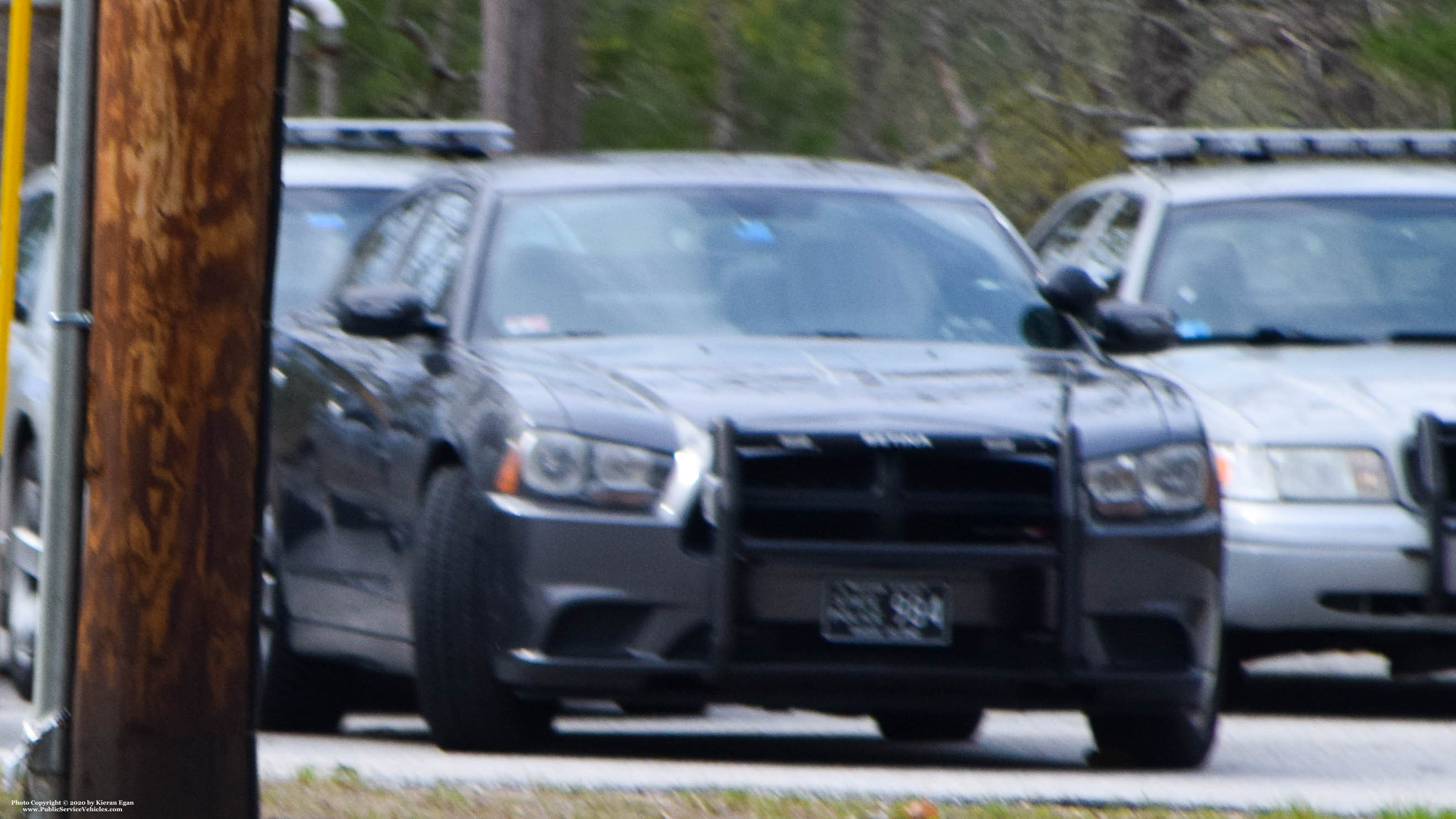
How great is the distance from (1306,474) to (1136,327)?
1.18 meters

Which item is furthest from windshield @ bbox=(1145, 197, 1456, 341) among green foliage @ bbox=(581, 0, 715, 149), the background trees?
green foliage @ bbox=(581, 0, 715, 149)

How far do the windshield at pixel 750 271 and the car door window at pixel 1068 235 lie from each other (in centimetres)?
281

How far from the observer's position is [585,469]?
694cm

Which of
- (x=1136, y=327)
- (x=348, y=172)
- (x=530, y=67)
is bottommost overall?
(x=530, y=67)

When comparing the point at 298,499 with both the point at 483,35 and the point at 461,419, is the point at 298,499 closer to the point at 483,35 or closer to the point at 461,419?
the point at 461,419

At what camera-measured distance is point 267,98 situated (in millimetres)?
5238

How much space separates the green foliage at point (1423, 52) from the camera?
1644 cm

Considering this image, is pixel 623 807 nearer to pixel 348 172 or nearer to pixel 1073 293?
pixel 1073 293

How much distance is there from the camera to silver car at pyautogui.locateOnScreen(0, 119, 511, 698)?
9516 mm

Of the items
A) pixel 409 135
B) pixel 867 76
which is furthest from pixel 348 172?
pixel 867 76

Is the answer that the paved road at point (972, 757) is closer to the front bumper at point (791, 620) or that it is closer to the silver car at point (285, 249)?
the front bumper at point (791, 620)

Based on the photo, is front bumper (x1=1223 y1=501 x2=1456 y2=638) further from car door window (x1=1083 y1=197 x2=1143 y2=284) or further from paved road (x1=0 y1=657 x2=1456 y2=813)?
car door window (x1=1083 y1=197 x2=1143 y2=284)

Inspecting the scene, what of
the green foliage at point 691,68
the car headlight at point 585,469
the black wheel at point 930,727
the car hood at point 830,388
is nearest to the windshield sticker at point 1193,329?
the black wheel at point 930,727

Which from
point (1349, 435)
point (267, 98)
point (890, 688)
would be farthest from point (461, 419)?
point (1349, 435)
